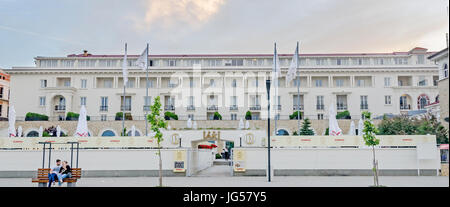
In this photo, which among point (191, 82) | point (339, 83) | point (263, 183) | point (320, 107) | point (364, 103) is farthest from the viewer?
point (339, 83)

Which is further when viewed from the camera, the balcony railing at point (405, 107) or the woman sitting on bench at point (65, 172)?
the balcony railing at point (405, 107)

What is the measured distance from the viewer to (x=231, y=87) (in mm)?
58594

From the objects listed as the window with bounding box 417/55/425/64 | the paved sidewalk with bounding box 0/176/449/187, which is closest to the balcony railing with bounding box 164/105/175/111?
the paved sidewalk with bounding box 0/176/449/187

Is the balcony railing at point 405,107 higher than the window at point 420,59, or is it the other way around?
the window at point 420,59

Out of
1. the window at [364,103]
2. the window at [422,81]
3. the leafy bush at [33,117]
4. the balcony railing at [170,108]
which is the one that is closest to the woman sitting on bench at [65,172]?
the leafy bush at [33,117]

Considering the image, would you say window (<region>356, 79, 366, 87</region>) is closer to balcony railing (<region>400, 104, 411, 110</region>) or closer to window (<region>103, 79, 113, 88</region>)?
balcony railing (<region>400, 104, 411, 110</region>)

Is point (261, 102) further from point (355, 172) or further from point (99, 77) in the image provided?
point (355, 172)

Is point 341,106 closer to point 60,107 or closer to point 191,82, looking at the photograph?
point 191,82

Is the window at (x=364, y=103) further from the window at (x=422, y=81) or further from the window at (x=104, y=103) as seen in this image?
the window at (x=104, y=103)

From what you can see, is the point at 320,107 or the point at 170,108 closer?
the point at 320,107

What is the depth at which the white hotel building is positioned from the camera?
5712 cm

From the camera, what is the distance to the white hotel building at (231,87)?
57125 mm

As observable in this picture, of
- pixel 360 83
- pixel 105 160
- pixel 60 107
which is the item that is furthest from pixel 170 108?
pixel 105 160
